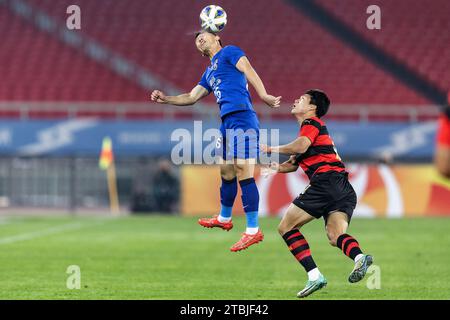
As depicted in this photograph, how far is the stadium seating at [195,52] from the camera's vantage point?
98.1ft

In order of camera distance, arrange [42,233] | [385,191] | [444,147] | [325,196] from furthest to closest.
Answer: [385,191] → [42,233] → [325,196] → [444,147]

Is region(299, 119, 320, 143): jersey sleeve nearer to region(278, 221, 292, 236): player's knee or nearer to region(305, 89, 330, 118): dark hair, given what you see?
region(305, 89, 330, 118): dark hair

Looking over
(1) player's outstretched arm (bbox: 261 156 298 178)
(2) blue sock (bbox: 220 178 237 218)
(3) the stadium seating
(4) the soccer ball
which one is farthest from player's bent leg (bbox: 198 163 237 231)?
(3) the stadium seating

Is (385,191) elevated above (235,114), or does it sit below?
below

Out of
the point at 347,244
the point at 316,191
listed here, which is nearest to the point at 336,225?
the point at 347,244

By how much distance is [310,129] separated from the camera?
10.2 meters

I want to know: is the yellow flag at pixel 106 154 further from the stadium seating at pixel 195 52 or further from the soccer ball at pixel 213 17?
the soccer ball at pixel 213 17

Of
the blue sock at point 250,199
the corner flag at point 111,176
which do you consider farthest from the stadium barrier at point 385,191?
the blue sock at point 250,199

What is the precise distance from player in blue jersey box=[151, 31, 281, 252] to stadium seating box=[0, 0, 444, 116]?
60.1ft

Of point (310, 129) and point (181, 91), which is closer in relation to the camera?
point (310, 129)

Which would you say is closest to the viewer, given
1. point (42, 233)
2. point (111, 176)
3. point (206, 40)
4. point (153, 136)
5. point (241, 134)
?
point (241, 134)

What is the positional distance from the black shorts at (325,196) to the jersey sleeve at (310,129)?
0.45 m

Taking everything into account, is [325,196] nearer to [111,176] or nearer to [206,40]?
[206,40]

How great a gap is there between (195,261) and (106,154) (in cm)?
1194
